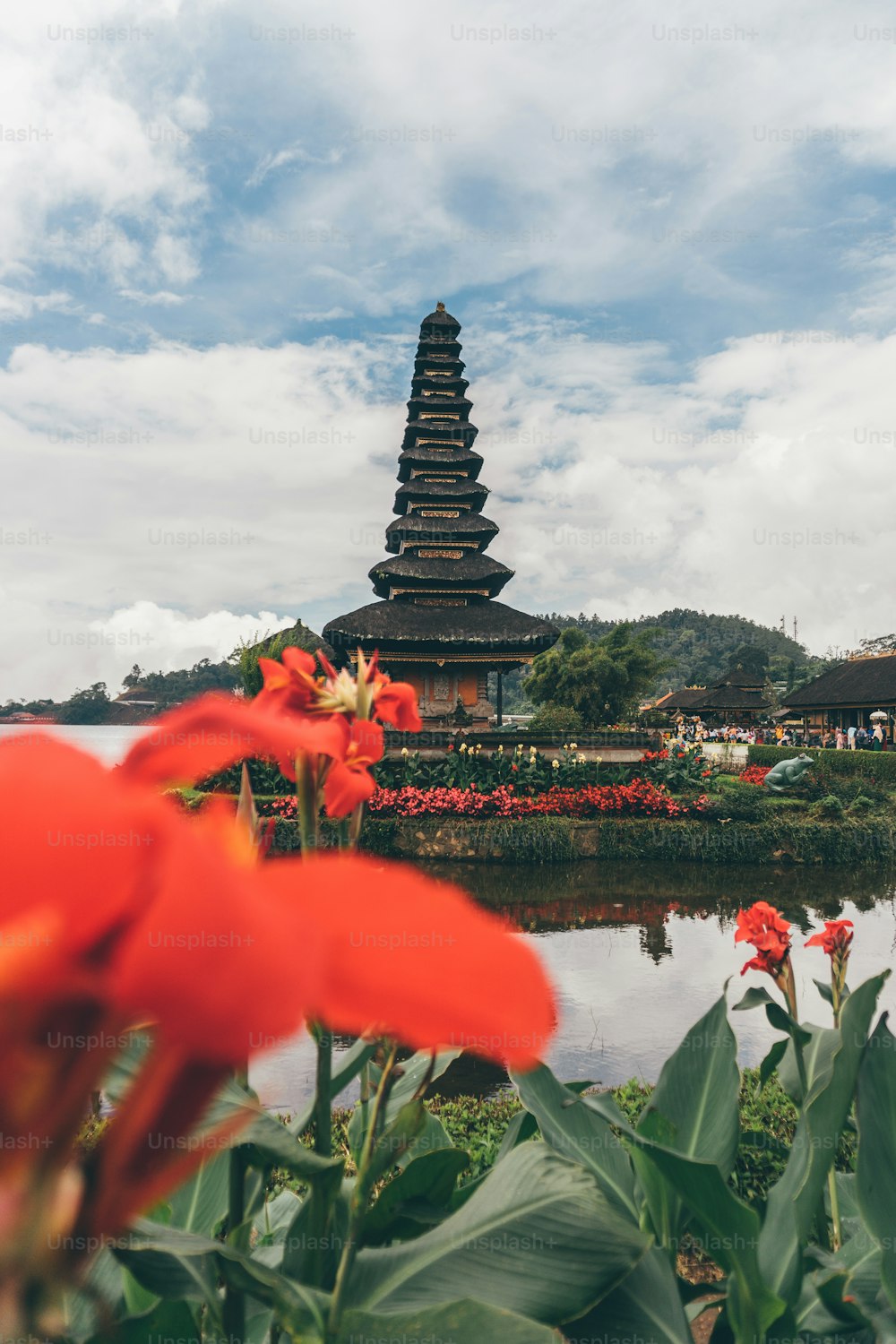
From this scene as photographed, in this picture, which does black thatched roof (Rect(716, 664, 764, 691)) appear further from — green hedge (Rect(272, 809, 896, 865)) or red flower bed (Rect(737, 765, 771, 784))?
green hedge (Rect(272, 809, 896, 865))

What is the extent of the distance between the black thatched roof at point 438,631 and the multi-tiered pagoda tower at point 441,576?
0.08 ft

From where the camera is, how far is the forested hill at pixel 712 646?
63.7 meters

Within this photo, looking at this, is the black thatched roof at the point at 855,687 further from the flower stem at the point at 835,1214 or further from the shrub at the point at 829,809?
the flower stem at the point at 835,1214

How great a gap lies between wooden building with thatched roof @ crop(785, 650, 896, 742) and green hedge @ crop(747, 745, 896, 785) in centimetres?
843

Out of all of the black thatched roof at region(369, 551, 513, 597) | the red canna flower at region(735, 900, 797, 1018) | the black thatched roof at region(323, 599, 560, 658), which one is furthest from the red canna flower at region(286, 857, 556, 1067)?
the black thatched roof at region(369, 551, 513, 597)

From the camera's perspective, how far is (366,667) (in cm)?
84

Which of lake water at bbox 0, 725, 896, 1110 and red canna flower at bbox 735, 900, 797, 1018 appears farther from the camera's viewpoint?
lake water at bbox 0, 725, 896, 1110

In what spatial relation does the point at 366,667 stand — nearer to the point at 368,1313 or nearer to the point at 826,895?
the point at 368,1313

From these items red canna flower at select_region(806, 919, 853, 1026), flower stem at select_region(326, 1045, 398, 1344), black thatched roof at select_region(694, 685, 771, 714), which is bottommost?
red canna flower at select_region(806, 919, 853, 1026)

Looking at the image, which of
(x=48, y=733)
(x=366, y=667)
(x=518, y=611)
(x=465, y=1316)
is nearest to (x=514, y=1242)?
(x=465, y=1316)

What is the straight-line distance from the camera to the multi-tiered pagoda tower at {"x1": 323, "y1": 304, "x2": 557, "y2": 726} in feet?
62.3

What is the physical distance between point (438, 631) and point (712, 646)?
65.2m

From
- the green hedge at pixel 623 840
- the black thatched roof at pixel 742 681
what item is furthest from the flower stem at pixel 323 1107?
the black thatched roof at pixel 742 681

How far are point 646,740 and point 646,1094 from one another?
40.2 feet
